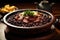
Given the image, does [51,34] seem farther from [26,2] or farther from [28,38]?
[26,2]

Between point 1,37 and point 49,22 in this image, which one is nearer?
point 49,22

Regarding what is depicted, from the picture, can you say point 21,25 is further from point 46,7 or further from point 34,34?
point 46,7

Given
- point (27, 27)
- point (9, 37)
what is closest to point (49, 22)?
point (27, 27)

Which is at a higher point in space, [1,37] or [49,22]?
[49,22]

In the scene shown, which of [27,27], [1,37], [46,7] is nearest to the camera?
[27,27]

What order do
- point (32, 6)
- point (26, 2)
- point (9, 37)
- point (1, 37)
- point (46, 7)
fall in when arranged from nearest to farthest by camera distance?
point (9, 37), point (1, 37), point (46, 7), point (32, 6), point (26, 2)

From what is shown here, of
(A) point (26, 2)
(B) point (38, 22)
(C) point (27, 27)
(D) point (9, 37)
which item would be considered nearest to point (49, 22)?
(B) point (38, 22)
